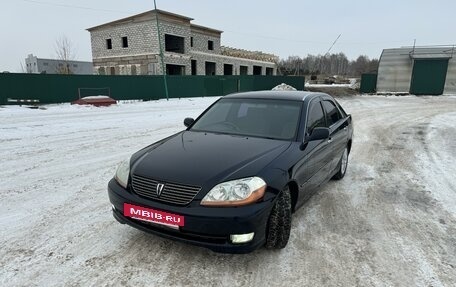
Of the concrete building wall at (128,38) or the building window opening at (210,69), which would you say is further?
the building window opening at (210,69)

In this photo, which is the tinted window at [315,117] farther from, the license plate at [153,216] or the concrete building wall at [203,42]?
the concrete building wall at [203,42]

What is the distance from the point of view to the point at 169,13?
1403 inches

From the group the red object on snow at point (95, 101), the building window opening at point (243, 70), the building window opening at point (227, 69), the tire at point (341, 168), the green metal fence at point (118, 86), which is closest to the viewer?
the tire at point (341, 168)

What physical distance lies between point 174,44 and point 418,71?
29.0 m

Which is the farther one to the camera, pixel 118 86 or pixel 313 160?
pixel 118 86

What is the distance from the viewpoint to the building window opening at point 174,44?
3975 centimetres

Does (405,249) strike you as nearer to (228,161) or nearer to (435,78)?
(228,161)

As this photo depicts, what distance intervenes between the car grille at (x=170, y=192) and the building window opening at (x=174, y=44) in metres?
38.8

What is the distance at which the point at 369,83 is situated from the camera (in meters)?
35.6

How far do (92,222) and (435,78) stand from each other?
37.9m

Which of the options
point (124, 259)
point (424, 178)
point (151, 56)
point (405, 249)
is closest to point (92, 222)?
point (124, 259)

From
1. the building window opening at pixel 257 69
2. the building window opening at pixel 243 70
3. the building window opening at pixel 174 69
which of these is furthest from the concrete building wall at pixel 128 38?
the building window opening at pixel 257 69

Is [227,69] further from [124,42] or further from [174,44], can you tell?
[124,42]

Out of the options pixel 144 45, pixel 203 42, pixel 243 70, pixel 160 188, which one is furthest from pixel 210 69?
pixel 160 188
